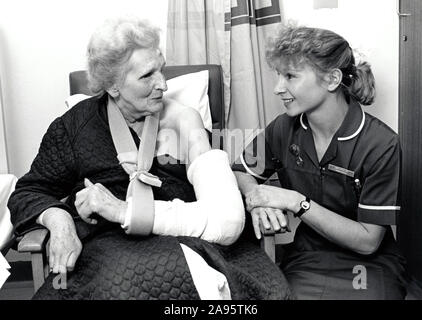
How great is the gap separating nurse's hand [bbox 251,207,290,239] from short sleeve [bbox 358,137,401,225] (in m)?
0.24

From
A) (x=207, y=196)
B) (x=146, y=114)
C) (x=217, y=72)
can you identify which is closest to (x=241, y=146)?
(x=217, y=72)

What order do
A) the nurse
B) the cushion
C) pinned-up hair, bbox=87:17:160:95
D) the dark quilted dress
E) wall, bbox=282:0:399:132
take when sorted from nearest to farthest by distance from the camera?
the dark quilted dress, the nurse, pinned-up hair, bbox=87:17:160:95, the cushion, wall, bbox=282:0:399:132

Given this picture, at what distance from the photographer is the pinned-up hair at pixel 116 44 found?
5.37 feet

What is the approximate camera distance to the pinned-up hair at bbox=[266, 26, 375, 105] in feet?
5.16

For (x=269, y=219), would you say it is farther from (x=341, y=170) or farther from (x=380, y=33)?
(x=380, y=33)

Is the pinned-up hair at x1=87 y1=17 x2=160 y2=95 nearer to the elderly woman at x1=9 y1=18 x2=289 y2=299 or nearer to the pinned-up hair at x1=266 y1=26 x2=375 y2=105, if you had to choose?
the elderly woman at x1=9 y1=18 x2=289 y2=299

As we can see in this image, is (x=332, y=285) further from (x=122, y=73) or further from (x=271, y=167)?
(x=122, y=73)

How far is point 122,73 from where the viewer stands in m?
1.68

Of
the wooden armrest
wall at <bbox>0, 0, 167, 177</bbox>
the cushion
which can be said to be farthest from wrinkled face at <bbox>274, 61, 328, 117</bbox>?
wall at <bbox>0, 0, 167, 177</bbox>

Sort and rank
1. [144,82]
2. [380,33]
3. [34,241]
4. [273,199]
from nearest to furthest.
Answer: [34,241] → [273,199] → [144,82] → [380,33]

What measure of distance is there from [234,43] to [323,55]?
2.53 ft

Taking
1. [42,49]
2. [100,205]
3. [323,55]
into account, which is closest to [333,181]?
[323,55]

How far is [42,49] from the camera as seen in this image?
239 cm

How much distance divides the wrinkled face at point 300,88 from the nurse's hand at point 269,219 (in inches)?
12.8
